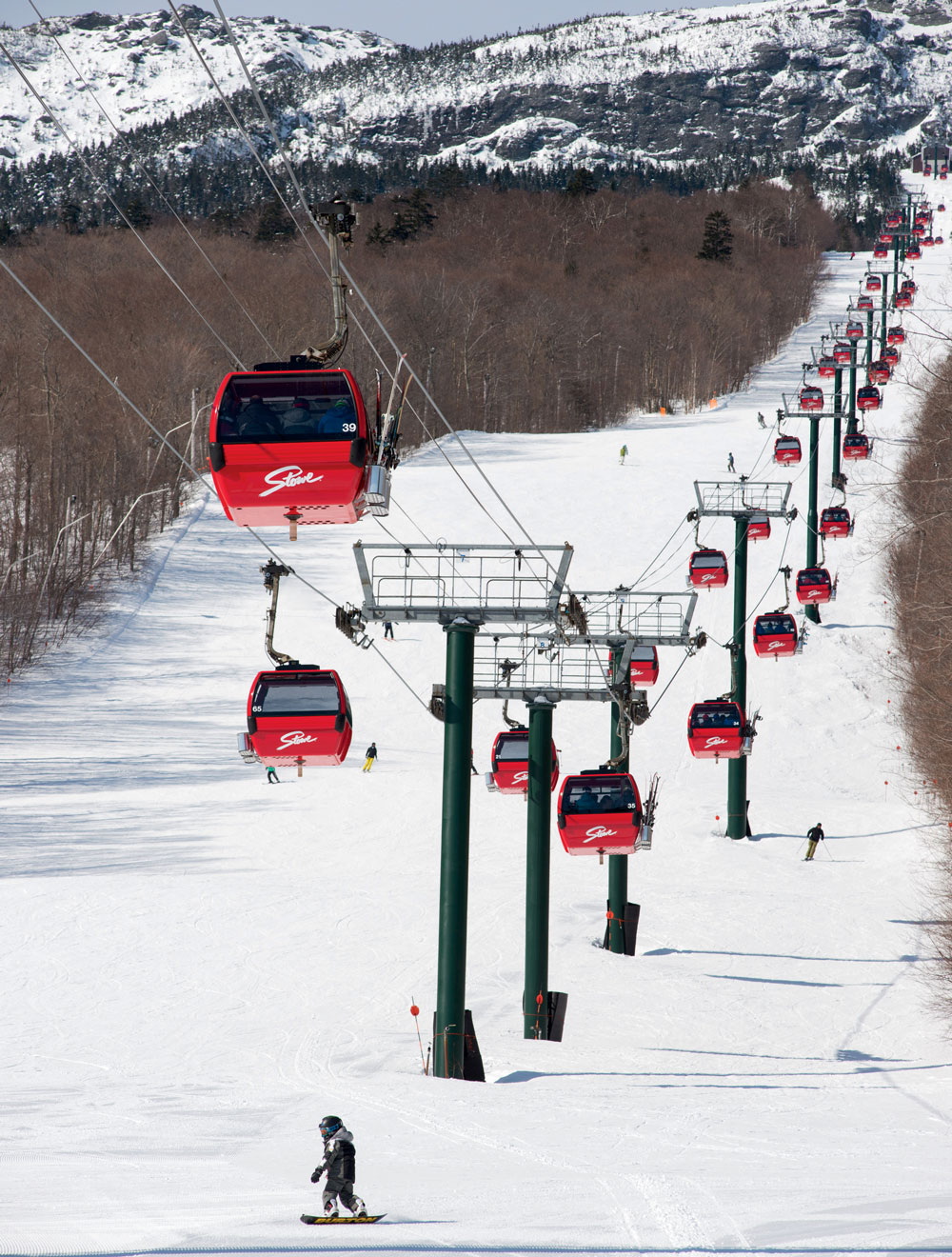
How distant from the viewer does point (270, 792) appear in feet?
100

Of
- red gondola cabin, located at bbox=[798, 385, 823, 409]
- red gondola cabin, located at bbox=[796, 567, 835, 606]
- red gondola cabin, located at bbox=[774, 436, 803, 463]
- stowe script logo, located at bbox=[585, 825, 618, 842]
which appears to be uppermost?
red gondola cabin, located at bbox=[798, 385, 823, 409]

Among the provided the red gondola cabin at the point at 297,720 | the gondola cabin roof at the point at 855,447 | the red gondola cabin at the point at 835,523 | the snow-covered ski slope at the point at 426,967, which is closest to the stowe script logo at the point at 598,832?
the snow-covered ski slope at the point at 426,967

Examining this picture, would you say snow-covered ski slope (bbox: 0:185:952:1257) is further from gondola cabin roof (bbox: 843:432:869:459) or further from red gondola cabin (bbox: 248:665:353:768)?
gondola cabin roof (bbox: 843:432:869:459)

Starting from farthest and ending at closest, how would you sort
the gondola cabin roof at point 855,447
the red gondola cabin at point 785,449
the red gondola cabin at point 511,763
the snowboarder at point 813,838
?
1. the gondola cabin roof at point 855,447
2. the red gondola cabin at point 785,449
3. the snowboarder at point 813,838
4. the red gondola cabin at point 511,763

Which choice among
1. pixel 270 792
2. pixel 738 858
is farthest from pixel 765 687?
pixel 270 792

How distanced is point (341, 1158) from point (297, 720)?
6477 millimetres

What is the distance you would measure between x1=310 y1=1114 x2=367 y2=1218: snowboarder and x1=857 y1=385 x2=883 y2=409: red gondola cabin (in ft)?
171

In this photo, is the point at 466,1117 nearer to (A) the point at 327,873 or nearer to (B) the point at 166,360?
(A) the point at 327,873

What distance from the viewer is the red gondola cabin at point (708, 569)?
32.4 m

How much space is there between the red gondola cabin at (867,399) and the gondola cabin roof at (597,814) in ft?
143

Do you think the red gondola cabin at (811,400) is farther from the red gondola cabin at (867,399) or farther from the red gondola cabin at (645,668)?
the red gondola cabin at (645,668)

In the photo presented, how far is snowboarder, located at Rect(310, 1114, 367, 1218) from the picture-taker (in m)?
9.01

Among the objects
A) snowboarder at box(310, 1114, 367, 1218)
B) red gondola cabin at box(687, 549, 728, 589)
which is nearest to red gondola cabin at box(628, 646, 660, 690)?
red gondola cabin at box(687, 549, 728, 589)

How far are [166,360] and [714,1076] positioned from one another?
49802 mm
